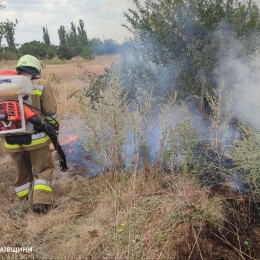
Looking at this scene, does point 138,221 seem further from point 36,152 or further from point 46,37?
point 46,37

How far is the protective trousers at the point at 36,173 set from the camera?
3.79m

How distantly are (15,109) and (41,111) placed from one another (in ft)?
1.59

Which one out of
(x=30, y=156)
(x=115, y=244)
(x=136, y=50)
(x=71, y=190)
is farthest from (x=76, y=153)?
(x=115, y=244)

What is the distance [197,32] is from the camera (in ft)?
17.8

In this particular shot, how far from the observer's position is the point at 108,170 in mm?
4223

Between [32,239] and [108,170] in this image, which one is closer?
[32,239]

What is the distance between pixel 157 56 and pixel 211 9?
111 centimetres

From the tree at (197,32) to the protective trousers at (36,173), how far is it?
8.15 feet

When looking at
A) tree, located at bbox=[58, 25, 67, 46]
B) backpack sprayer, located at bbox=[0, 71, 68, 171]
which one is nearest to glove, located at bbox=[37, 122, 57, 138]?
backpack sprayer, located at bbox=[0, 71, 68, 171]

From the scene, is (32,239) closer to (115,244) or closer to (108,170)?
(115,244)

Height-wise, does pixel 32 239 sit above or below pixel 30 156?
below

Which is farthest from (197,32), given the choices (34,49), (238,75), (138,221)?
(34,49)

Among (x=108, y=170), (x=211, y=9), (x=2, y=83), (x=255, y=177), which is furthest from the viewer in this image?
(x=211, y=9)

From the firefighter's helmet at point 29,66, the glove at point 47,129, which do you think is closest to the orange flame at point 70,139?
the glove at point 47,129
